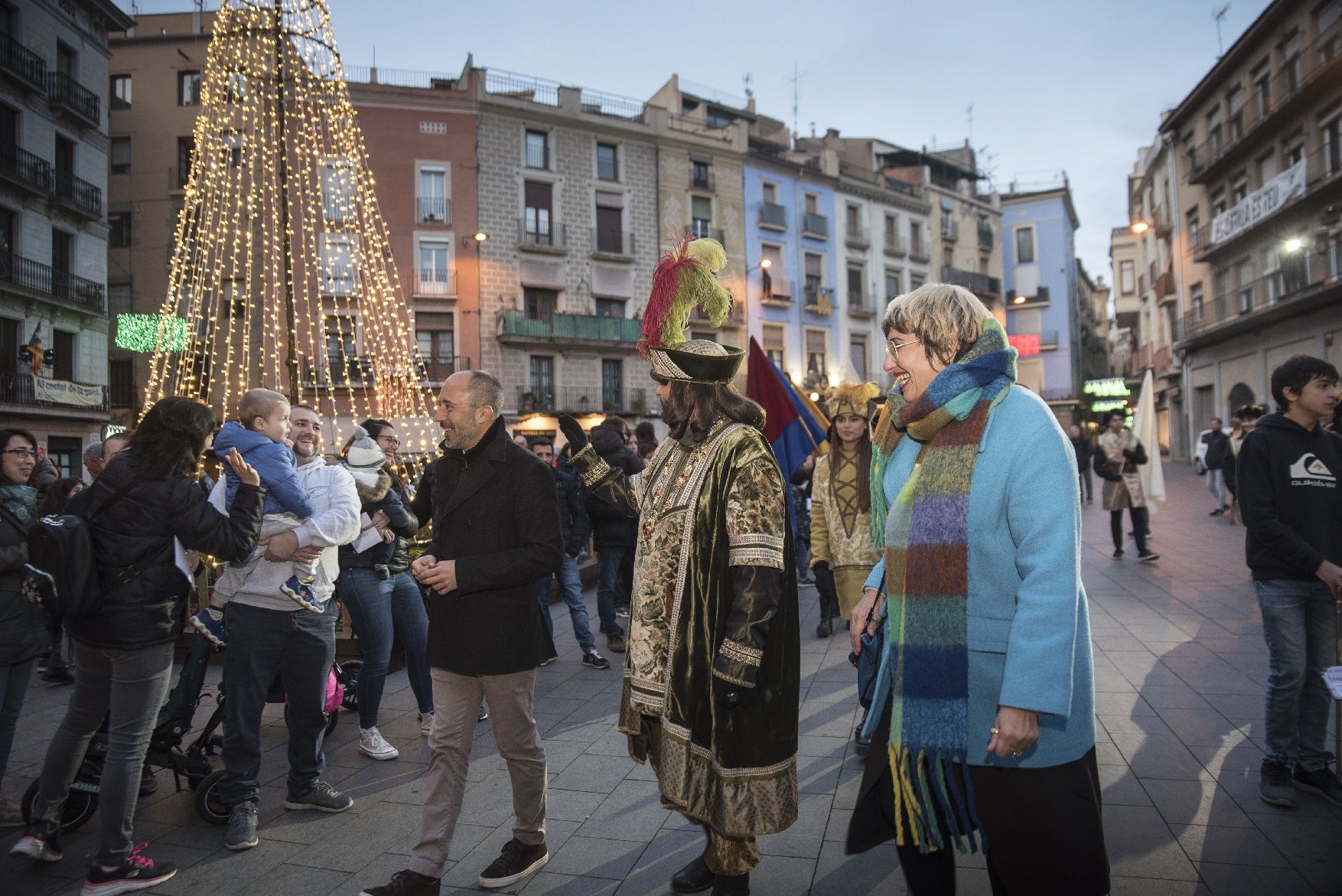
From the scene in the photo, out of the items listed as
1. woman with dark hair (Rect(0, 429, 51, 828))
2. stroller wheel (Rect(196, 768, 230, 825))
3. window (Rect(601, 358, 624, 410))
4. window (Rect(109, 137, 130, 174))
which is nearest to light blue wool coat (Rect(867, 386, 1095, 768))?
stroller wheel (Rect(196, 768, 230, 825))

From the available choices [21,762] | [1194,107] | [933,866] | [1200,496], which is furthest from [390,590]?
[1194,107]

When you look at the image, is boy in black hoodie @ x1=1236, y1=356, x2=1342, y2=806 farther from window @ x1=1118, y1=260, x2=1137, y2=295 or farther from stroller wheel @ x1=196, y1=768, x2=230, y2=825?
window @ x1=1118, y1=260, x2=1137, y2=295

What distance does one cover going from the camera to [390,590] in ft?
15.4

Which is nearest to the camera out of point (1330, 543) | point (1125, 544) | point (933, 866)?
point (933, 866)

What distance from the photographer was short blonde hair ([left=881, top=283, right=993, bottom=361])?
221 cm

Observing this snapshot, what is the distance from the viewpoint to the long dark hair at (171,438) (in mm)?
3223

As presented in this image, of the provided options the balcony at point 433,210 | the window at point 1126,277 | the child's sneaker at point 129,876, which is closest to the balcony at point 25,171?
the balcony at point 433,210

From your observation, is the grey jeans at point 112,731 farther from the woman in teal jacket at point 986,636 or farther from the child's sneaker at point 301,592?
the woman in teal jacket at point 986,636

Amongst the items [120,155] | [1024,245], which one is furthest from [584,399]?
[1024,245]

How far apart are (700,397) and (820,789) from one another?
212 centimetres

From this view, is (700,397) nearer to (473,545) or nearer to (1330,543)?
(473,545)

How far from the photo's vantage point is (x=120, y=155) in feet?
94.5

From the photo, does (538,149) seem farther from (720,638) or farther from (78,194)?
(720,638)

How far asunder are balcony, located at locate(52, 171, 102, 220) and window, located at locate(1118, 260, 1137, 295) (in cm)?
5058
